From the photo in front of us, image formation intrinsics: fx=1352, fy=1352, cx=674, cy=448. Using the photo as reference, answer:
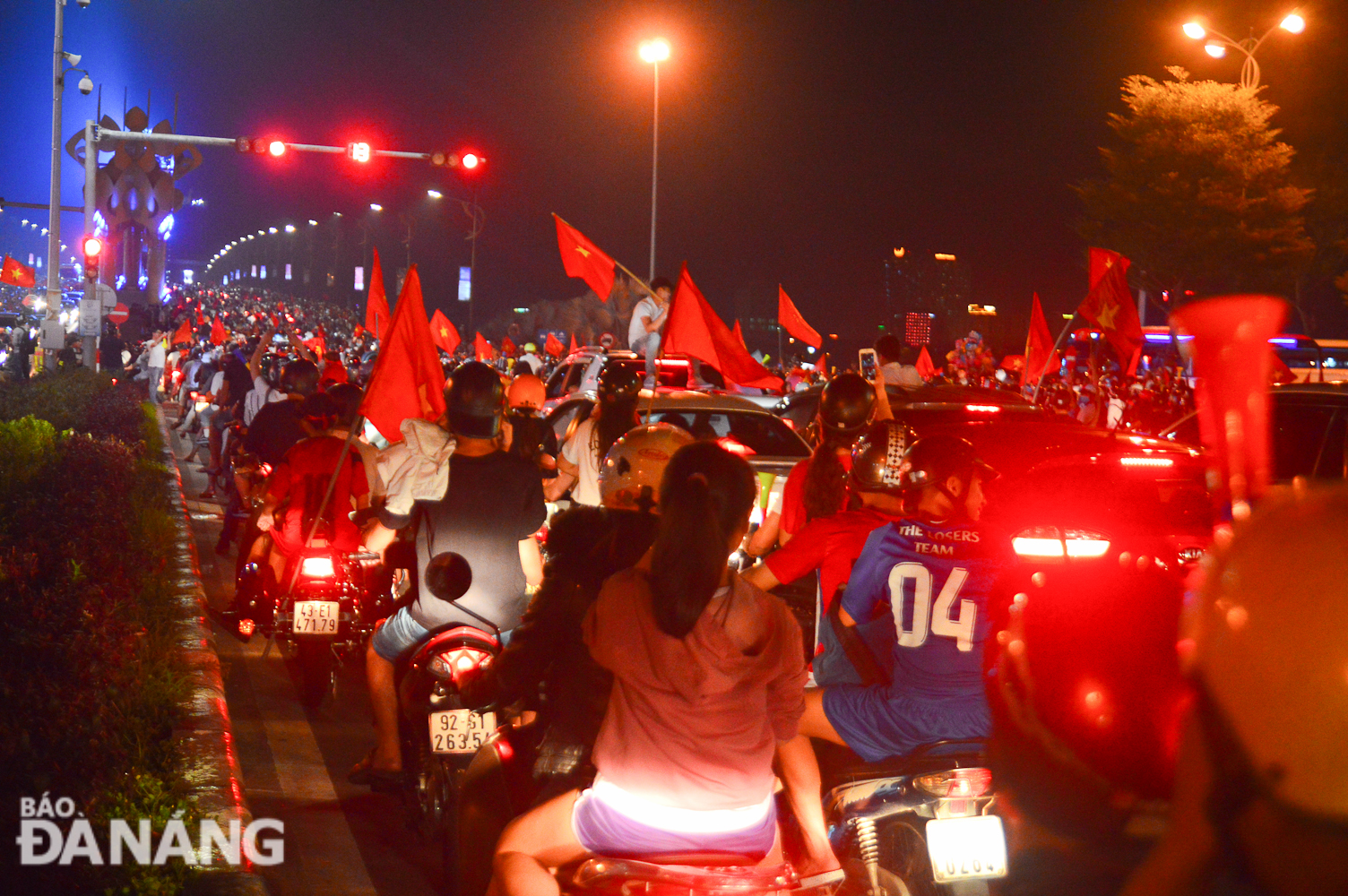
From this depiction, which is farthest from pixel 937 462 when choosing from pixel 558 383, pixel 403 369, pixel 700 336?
pixel 558 383

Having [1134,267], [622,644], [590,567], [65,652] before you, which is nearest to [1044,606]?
[622,644]

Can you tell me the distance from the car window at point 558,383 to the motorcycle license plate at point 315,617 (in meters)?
9.30

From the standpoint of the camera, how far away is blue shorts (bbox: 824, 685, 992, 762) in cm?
381

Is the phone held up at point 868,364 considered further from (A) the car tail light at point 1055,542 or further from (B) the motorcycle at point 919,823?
(B) the motorcycle at point 919,823

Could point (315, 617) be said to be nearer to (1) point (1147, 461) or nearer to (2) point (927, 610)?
(2) point (927, 610)

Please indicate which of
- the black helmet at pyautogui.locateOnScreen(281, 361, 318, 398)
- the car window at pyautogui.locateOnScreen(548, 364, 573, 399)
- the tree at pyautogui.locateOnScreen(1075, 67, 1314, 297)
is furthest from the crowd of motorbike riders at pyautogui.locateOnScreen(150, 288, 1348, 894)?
the tree at pyautogui.locateOnScreen(1075, 67, 1314, 297)

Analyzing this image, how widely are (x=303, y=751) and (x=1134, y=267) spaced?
32615 mm

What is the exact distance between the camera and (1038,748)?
5.37 feet

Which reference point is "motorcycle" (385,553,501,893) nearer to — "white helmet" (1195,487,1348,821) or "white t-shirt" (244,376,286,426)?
"white helmet" (1195,487,1348,821)

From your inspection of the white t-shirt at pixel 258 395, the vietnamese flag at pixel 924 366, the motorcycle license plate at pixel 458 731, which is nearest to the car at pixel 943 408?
the motorcycle license plate at pixel 458 731

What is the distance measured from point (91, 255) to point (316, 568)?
22.0 meters

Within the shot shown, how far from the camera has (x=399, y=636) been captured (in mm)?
5227

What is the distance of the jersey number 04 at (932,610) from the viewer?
3.83 meters

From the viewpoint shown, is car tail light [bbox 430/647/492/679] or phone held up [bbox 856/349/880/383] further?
→ phone held up [bbox 856/349/880/383]
